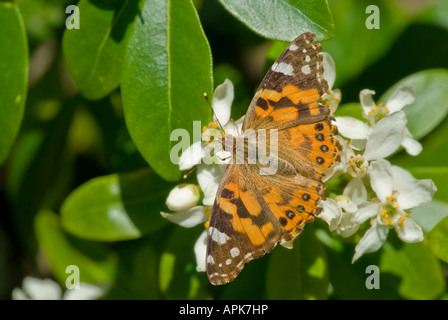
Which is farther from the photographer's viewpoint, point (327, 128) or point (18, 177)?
point (18, 177)

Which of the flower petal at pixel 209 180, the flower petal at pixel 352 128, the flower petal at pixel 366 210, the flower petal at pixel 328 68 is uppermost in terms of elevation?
the flower petal at pixel 328 68

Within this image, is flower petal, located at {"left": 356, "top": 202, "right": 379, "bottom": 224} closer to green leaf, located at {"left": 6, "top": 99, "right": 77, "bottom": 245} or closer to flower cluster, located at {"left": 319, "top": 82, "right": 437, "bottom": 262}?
flower cluster, located at {"left": 319, "top": 82, "right": 437, "bottom": 262}

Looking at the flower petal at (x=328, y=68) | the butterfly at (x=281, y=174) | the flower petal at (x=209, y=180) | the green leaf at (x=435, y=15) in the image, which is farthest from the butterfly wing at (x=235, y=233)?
the green leaf at (x=435, y=15)

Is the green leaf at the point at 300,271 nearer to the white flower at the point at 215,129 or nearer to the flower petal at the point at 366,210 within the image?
the flower petal at the point at 366,210

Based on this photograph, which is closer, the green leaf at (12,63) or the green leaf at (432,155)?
the green leaf at (12,63)

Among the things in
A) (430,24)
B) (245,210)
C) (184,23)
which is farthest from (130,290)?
(430,24)

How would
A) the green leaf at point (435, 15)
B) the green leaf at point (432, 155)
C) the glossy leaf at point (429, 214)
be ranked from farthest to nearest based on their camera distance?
the green leaf at point (435, 15) < the green leaf at point (432, 155) < the glossy leaf at point (429, 214)
